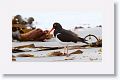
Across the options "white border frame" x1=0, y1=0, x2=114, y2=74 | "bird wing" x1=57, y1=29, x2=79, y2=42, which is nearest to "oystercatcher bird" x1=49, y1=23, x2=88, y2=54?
"bird wing" x1=57, y1=29, x2=79, y2=42

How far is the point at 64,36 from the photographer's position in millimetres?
1184

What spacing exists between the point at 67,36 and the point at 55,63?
0.53 ft

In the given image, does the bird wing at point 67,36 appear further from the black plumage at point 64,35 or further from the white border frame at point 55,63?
the white border frame at point 55,63

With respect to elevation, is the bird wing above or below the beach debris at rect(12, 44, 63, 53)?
above

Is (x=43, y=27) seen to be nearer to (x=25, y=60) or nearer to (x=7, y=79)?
(x=25, y=60)

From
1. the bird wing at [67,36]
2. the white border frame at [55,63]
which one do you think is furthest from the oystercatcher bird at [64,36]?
the white border frame at [55,63]

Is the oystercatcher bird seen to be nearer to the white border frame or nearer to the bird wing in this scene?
the bird wing

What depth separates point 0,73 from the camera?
118 cm

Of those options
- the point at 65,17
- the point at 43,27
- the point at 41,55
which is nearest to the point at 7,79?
the point at 41,55

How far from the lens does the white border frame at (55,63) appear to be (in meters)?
1.16

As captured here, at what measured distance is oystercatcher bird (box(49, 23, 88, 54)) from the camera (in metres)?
1.17

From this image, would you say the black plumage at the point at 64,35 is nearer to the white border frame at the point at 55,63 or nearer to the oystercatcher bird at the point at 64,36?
the oystercatcher bird at the point at 64,36

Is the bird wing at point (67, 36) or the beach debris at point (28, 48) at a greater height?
the bird wing at point (67, 36)

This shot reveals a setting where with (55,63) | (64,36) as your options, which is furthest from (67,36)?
(55,63)
